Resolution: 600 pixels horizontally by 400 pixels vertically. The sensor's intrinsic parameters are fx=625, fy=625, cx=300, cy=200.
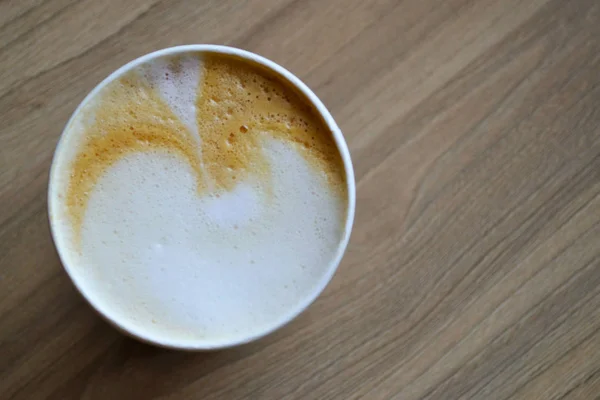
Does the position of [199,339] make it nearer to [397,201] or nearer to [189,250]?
[189,250]

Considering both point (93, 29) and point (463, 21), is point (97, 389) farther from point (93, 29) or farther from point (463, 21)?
point (463, 21)

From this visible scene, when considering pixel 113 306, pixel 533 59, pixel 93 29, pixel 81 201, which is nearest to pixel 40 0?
pixel 93 29

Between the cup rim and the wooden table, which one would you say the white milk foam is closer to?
the cup rim

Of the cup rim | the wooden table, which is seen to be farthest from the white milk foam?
the wooden table

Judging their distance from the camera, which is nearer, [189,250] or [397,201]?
[189,250]

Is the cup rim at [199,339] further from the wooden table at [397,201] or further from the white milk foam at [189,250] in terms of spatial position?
the wooden table at [397,201]

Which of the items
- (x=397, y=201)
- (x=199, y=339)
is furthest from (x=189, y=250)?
(x=397, y=201)
